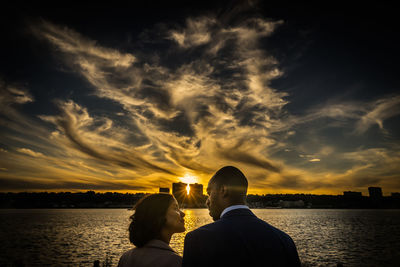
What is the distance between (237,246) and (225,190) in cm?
96

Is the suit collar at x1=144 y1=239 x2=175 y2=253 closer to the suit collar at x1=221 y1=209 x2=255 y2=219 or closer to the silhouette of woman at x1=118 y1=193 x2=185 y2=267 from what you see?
the silhouette of woman at x1=118 y1=193 x2=185 y2=267

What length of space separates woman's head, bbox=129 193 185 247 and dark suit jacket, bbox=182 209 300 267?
1194mm

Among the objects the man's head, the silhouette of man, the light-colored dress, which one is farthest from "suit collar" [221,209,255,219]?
the light-colored dress

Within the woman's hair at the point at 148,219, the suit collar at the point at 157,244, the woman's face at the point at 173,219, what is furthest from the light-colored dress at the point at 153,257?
the woman's face at the point at 173,219

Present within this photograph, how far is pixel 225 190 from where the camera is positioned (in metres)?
3.54

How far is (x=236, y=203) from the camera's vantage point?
3.39 meters

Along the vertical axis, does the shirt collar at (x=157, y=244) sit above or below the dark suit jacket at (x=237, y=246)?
below

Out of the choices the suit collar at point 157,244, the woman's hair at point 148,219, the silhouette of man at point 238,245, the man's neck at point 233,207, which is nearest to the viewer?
the silhouette of man at point 238,245

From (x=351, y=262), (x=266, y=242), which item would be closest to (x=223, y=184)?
(x=266, y=242)

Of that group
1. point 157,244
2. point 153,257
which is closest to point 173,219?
point 157,244

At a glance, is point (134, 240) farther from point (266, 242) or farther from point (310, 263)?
point (310, 263)

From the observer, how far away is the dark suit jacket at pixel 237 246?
2.62m

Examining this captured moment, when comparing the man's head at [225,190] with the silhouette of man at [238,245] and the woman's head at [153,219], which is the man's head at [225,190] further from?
the woman's head at [153,219]

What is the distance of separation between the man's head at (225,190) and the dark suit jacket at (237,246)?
53cm
